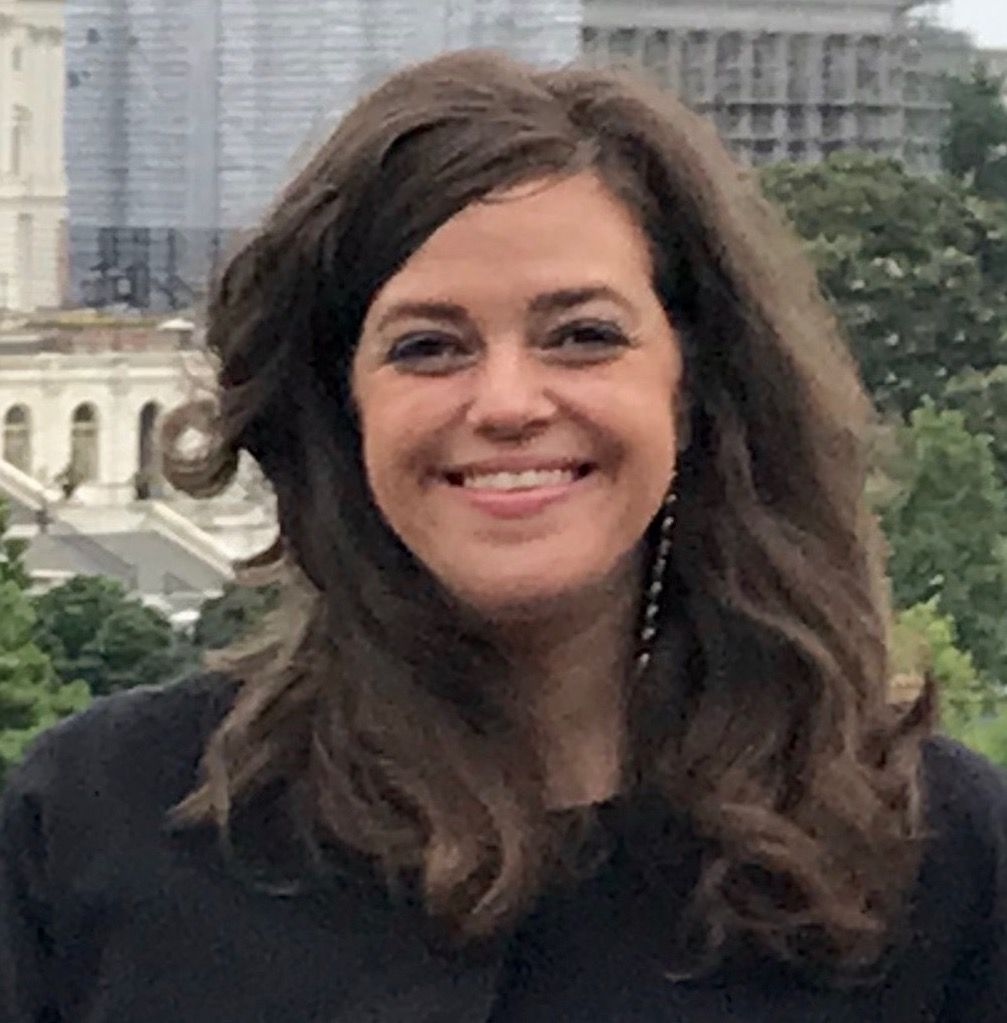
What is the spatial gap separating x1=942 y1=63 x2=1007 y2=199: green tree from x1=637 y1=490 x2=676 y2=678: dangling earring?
17824mm

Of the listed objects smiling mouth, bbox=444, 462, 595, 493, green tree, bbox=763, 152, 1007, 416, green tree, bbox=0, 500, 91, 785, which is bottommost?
green tree, bbox=0, 500, 91, 785

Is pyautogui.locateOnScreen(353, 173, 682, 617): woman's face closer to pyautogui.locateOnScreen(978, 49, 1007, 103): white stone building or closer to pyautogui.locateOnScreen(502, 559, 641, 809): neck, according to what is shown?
pyautogui.locateOnScreen(502, 559, 641, 809): neck

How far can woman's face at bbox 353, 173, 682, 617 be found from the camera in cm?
120

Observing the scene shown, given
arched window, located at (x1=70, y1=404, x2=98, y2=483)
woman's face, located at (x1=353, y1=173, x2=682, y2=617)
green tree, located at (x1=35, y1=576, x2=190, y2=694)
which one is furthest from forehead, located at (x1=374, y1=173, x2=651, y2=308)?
Answer: arched window, located at (x1=70, y1=404, x2=98, y2=483)

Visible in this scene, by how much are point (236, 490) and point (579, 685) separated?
187 millimetres

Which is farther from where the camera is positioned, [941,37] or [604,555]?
[941,37]

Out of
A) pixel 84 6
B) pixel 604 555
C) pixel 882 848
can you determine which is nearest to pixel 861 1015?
pixel 882 848

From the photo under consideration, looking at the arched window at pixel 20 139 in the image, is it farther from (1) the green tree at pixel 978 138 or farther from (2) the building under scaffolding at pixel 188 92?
(1) the green tree at pixel 978 138

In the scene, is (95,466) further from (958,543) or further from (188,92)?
(958,543)

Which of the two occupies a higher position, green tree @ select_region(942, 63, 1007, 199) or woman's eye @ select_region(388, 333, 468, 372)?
woman's eye @ select_region(388, 333, 468, 372)

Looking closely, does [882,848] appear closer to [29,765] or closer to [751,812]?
[751,812]

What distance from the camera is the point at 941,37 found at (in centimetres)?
2756

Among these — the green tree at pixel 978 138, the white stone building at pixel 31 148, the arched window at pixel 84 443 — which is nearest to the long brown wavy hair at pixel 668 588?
the green tree at pixel 978 138

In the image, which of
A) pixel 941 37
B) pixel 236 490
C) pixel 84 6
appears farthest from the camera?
pixel 941 37
